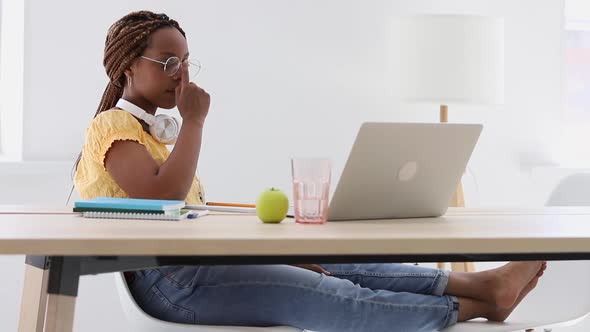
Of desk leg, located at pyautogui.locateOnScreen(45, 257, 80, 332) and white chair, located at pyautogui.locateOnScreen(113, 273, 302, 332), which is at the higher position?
desk leg, located at pyautogui.locateOnScreen(45, 257, 80, 332)

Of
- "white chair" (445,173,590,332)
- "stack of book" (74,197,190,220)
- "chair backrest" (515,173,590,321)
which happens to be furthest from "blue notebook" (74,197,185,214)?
"chair backrest" (515,173,590,321)

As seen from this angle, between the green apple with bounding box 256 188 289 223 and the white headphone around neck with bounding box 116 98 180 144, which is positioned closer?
the green apple with bounding box 256 188 289 223

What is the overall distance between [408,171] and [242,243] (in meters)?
0.50

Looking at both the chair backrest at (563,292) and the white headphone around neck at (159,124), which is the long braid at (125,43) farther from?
the chair backrest at (563,292)

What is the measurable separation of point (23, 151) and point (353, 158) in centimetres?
221

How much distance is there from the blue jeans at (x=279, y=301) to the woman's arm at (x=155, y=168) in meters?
0.18

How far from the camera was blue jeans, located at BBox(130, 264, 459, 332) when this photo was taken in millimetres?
1677

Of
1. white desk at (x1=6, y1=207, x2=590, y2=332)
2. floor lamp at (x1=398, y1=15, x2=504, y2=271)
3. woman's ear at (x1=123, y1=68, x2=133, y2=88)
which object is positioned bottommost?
white desk at (x1=6, y1=207, x2=590, y2=332)

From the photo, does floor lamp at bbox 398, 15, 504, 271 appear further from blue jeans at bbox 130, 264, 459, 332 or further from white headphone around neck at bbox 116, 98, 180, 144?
blue jeans at bbox 130, 264, 459, 332

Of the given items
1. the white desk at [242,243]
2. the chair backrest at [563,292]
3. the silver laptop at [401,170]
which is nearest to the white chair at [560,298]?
the chair backrest at [563,292]

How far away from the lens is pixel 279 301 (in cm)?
169

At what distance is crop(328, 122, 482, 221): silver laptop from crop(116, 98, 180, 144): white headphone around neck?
24.5 inches

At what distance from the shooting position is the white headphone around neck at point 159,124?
2059 mm

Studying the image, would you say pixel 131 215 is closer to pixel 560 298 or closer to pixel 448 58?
pixel 560 298
